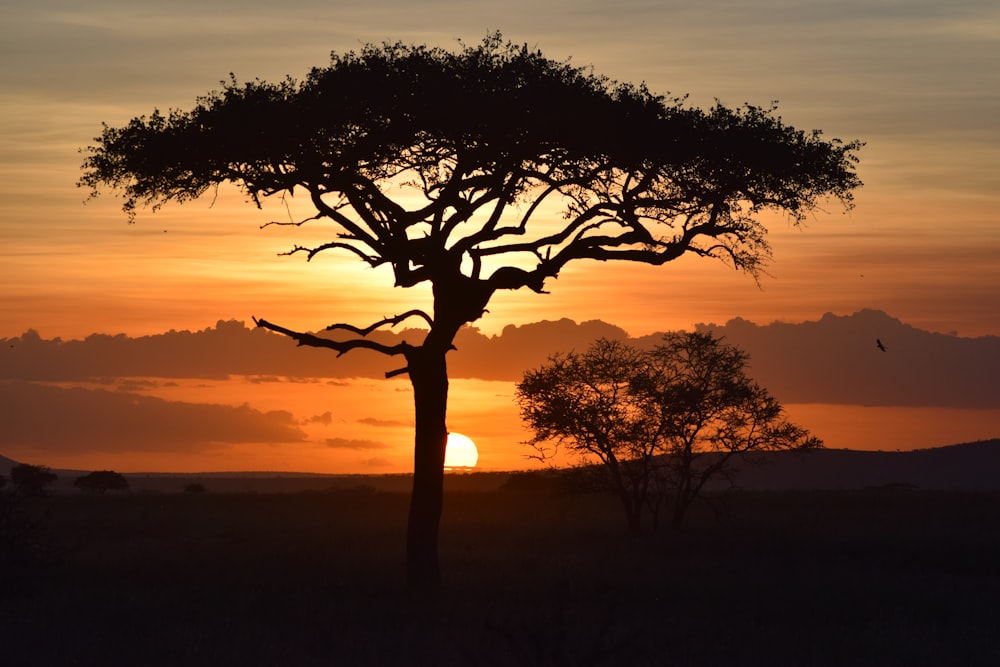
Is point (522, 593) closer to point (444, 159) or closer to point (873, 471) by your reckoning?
point (444, 159)

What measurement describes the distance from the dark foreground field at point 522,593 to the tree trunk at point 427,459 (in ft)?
3.47

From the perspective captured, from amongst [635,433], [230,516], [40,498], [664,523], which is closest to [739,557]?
[635,433]

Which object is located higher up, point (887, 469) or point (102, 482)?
point (887, 469)

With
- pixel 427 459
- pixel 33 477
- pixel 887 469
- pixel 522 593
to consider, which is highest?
pixel 887 469

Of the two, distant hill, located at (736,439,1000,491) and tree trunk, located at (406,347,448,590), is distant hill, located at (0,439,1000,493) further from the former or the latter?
tree trunk, located at (406,347,448,590)

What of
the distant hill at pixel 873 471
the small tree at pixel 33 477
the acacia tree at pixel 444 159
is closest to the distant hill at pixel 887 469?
the distant hill at pixel 873 471

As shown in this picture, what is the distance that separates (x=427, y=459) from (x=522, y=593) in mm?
3674

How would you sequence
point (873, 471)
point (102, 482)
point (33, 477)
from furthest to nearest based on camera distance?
1. point (873, 471)
2. point (102, 482)
3. point (33, 477)

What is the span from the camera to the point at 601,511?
189ft

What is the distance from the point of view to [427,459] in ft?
89.7

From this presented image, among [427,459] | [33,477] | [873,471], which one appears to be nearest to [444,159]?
[427,459]

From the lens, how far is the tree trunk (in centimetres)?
2714

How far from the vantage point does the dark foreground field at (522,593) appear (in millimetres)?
19812

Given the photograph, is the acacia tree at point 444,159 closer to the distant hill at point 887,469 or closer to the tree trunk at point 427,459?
the tree trunk at point 427,459
